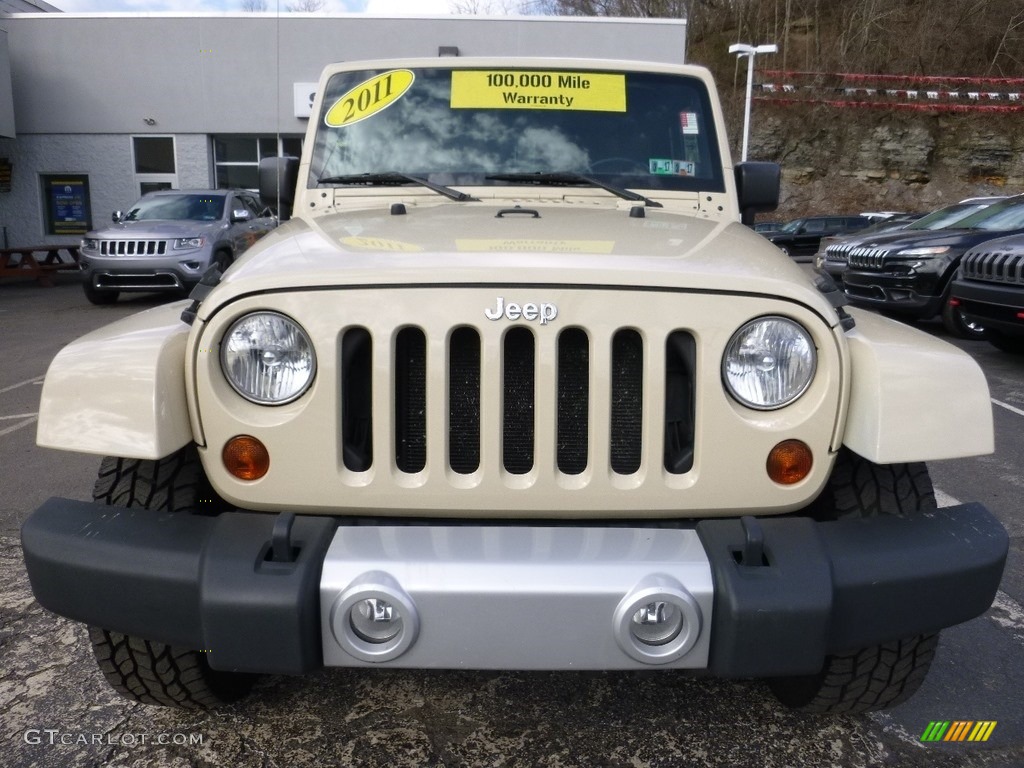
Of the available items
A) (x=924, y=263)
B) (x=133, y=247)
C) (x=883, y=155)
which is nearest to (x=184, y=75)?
(x=133, y=247)

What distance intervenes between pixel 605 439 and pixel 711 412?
23cm

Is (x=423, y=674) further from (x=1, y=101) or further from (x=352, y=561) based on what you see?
(x=1, y=101)

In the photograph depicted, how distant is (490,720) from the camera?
2.33 meters

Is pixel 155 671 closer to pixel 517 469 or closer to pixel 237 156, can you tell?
pixel 517 469

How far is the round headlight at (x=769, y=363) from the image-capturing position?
1812 mm

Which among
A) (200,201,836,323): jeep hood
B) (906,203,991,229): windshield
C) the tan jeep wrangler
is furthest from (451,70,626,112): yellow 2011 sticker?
(906,203,991,229): windshield

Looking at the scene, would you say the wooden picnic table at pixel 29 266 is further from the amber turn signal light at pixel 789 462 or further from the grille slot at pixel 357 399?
the amber turn signal light at pixel 789 462

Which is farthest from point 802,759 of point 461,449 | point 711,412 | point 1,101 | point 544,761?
point 1,101

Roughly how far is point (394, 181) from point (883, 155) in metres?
31.4

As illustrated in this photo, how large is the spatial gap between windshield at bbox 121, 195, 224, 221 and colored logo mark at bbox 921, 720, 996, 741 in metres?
11.3

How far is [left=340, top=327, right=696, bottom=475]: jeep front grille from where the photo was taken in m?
1.83

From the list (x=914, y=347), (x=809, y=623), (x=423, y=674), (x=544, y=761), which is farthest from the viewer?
(x=423, y=674)

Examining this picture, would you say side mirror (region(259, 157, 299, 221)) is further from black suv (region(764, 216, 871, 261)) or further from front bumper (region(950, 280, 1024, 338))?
black suv (region(764, 216, 871, 261))

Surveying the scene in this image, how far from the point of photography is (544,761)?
7.07 ft
